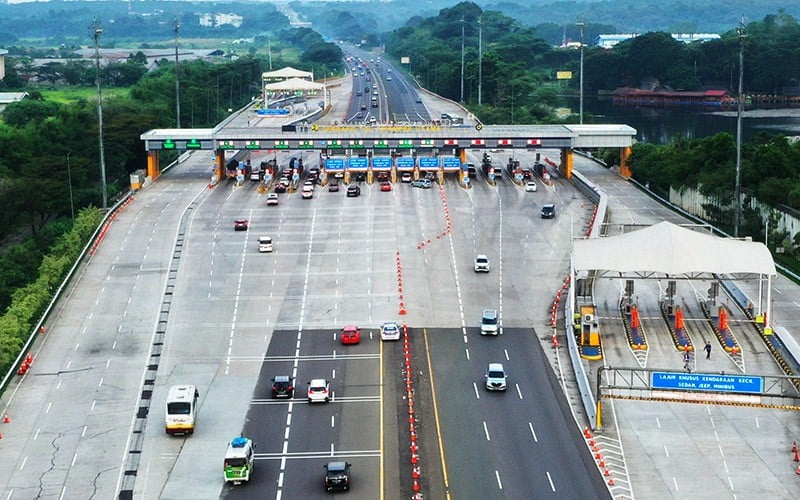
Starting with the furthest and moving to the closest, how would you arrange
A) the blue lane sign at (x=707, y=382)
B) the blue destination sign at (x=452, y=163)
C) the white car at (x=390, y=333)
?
the blue destination sign at (x=452, y=163), the white car at (x=390, y=333), the blue lane sign at (x=707, y=382)

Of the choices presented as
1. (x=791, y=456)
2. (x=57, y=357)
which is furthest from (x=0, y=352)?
(x=791, y=456)

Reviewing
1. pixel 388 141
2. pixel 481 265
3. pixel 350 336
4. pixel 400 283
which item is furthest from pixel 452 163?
pixel 350 336

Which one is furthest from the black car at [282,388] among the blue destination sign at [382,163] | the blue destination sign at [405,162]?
the blue destination sign at [405,162]

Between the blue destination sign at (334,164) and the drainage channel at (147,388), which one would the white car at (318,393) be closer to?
the drainage channel at (147,388)

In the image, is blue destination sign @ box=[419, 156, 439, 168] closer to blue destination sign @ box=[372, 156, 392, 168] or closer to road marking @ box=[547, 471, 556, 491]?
blue destination sign @ box=[372, 156, 392, 168]

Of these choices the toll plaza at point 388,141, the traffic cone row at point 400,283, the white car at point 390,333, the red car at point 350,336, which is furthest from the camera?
the toll plaza at point 388,141

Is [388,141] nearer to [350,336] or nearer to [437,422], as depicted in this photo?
[350,336]
